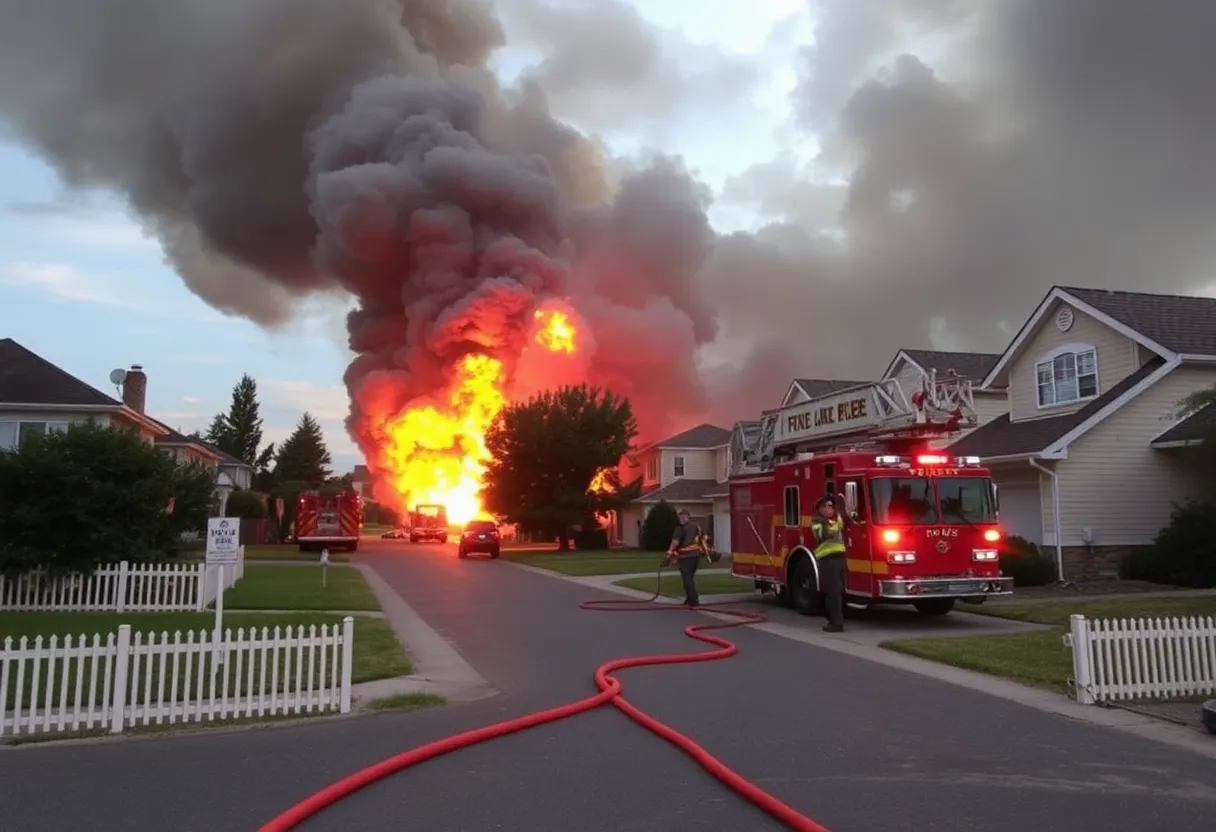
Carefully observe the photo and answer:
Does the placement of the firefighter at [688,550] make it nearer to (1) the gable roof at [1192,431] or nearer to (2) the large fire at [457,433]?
(1) the gable roof at [1192,431]

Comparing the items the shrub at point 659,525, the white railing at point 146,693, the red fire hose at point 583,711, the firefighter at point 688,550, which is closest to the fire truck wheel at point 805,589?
the firefighter at point 688,550

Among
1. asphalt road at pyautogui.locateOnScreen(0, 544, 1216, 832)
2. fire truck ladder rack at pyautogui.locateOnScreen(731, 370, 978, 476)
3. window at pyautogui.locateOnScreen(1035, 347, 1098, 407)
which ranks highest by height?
window at pyautogui.locateOnScreen(1035, 347, 1098, 407)

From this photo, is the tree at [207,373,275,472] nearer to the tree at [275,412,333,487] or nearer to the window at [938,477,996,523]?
the tree at [275,412,333,487]

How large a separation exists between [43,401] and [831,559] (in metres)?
23.2

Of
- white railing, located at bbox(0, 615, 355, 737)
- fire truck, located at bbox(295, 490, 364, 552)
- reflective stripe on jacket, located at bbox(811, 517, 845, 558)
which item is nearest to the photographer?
white railing, located at bbox(0, 615, 355, 737)

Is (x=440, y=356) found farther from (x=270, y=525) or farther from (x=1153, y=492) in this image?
(x=1153, y=492)

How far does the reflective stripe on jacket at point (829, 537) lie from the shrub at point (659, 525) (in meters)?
26.4

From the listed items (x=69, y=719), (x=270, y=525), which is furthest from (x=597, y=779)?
(x=270, y=525)

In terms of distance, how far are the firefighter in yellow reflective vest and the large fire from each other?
97.5 feet

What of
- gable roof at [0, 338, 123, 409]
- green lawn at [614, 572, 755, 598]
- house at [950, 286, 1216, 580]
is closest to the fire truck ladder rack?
green lawn at [614, 572, 755, 598]

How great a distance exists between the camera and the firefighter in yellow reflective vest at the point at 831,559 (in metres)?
12.4

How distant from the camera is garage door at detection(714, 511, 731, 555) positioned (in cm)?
3812

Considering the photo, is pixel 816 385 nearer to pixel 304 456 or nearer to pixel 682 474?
pixel 682 474

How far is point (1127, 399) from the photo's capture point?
61.3ft
